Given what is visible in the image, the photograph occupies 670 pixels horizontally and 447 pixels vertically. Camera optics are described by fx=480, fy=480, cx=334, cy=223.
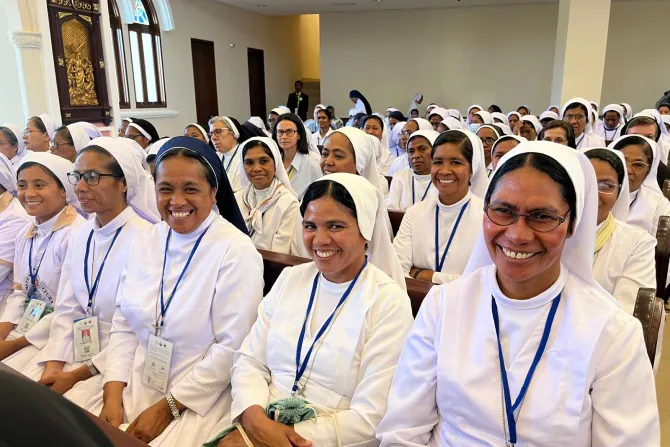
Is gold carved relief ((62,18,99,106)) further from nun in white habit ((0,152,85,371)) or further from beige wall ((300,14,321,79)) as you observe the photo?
beige wall ((300,14,321,79))

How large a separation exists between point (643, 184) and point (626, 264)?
159cm

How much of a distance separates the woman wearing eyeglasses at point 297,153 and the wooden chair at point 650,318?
11.9 feet

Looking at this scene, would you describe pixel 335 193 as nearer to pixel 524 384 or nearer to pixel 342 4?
pixel 524 384

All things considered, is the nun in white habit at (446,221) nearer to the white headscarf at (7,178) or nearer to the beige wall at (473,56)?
the white headscarf at (7,178)

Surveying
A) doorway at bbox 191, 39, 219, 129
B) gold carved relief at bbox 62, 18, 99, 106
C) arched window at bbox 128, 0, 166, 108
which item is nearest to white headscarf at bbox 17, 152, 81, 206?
gold carved relief at bbox 62, 18, 99, 106

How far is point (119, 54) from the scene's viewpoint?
10.5 metres

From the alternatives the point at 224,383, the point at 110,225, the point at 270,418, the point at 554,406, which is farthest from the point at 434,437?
the point at 110,225

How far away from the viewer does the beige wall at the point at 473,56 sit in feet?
44.6

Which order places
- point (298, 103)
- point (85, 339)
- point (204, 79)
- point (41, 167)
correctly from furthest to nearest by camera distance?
1. point (298, 103)
2. point (204, 79)
3. point (41, 167)
4. point (85, 339)

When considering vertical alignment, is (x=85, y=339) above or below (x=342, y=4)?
below

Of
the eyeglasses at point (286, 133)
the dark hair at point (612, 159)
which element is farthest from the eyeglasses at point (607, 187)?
the eyeglasses at point (286, 133)

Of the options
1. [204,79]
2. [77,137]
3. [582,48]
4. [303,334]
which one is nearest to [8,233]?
[77,137]

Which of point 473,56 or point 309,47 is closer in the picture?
point 473,56

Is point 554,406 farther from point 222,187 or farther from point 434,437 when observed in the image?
point 222,187
